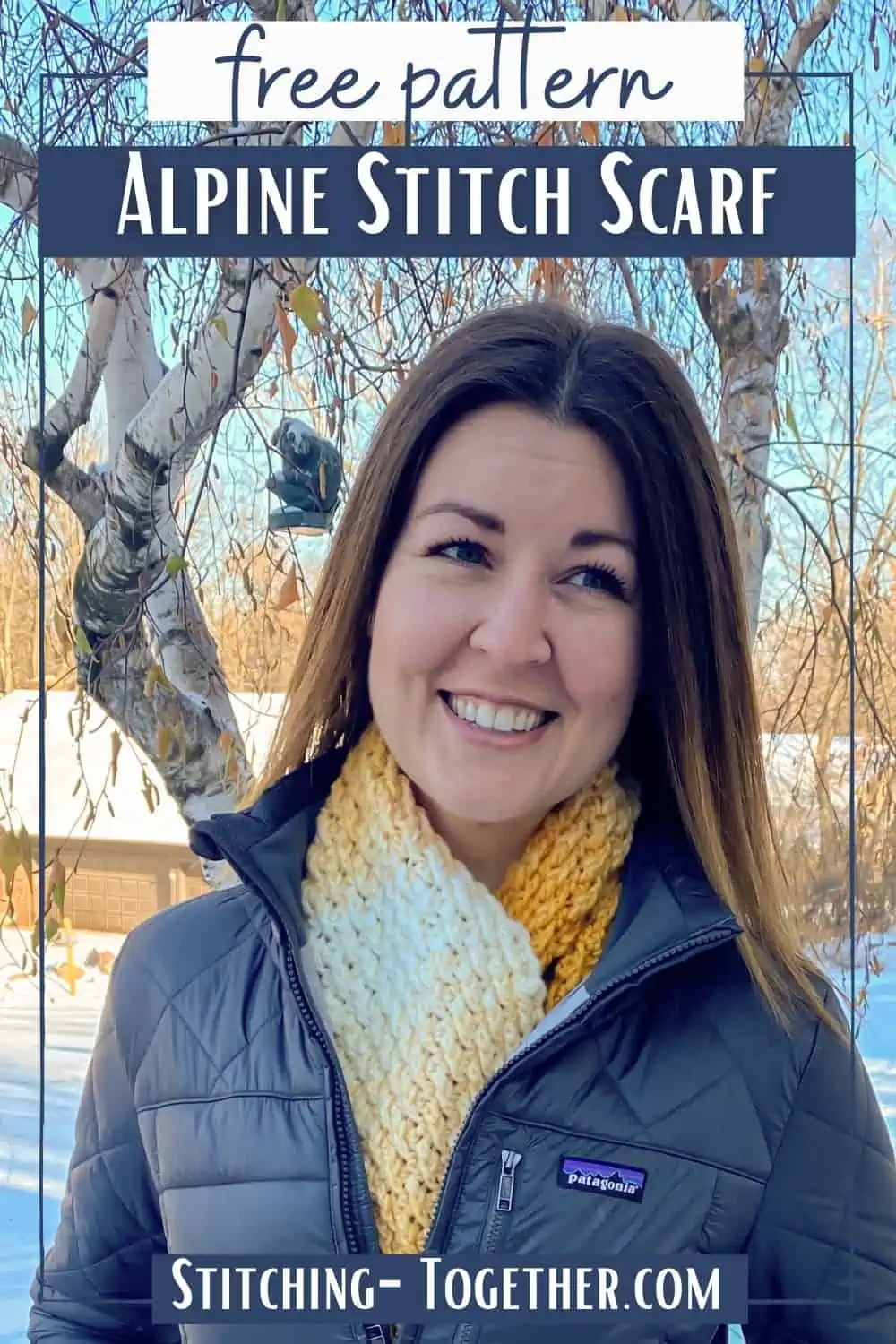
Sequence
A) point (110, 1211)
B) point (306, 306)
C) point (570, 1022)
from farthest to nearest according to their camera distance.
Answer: point (306, 306), point (110, 1211), point (570, 1022)

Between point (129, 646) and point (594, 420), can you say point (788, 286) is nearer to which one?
point (594, 420)

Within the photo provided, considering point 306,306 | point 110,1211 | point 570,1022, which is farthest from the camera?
point 306,306

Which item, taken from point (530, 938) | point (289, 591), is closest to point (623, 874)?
point (530, 938)

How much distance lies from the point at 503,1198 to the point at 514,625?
399 millimetres

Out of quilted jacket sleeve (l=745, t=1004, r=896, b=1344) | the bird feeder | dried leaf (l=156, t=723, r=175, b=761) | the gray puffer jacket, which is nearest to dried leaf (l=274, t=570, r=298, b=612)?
the bird feeder

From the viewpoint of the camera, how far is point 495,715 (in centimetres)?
86

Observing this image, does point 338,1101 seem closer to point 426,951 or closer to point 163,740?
point 426,951

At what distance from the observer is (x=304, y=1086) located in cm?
84

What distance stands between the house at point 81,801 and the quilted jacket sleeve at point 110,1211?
206mm

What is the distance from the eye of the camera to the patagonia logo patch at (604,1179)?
2.72 ft

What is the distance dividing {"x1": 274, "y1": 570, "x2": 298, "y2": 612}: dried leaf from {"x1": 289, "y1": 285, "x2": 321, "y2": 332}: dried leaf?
235 millimetres

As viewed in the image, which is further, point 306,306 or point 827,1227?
point 306,306

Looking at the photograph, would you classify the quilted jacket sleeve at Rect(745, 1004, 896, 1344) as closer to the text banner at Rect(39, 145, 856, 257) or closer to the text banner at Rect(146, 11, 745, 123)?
the text banner at Rect(39, 145, 856, 257)

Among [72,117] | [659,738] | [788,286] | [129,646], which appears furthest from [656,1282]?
[72,117]
